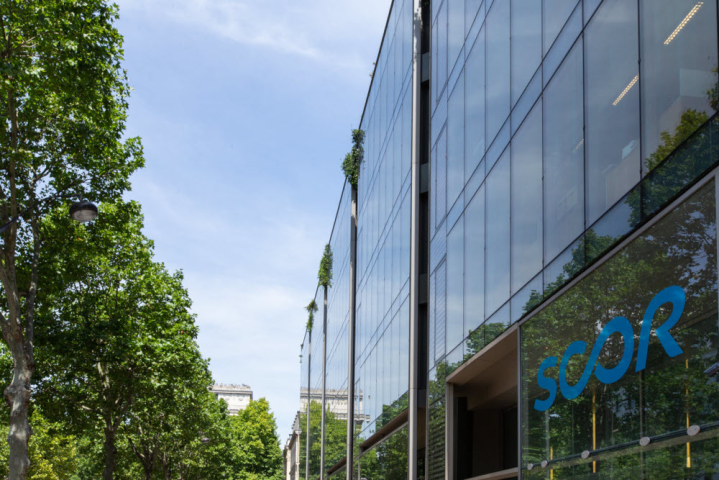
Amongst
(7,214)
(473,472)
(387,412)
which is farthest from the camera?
(387,412)

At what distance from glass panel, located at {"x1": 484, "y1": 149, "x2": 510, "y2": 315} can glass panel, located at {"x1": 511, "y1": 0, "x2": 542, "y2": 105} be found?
1.50 metres

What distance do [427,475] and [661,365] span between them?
14.1 metres

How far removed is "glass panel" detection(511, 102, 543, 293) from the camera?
13250 millimetres

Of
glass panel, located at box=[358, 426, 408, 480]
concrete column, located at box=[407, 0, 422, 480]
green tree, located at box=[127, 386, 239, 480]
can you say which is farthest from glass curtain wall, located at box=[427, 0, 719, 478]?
green tree, located at box=[127, 386, 239, 480]

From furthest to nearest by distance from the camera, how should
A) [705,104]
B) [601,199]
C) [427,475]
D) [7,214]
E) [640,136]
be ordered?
[427,475]
[7,214]
[601,199]
[640,136]
[705,104]

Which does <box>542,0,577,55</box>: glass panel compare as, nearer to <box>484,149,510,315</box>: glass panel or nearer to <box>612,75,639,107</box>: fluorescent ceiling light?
<box>612,75,639,107</box>: fluorescent ceiling light

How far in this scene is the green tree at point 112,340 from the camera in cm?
2330

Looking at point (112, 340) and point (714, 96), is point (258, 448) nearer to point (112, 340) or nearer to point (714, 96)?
point (112, 340)

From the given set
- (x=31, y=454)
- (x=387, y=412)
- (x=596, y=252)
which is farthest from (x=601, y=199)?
(x=31, y=454)

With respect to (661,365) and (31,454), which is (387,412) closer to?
(661,365)

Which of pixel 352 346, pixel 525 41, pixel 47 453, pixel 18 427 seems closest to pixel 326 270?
pixel 352 346

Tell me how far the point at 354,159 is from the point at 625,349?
31909 millimetres

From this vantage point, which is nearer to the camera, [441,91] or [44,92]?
[44,92]

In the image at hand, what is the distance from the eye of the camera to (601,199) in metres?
10.6
